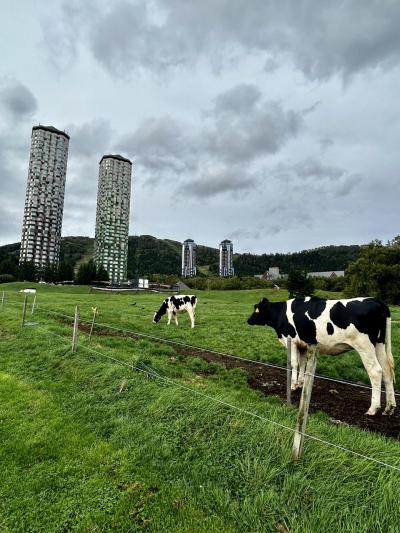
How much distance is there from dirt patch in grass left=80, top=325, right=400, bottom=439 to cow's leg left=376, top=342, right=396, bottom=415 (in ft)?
0.62

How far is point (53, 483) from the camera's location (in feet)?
16.4

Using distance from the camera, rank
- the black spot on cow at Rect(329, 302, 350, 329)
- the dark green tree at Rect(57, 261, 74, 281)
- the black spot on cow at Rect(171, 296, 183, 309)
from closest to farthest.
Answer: the black spot on cow at Rect(329, 302, 350, 329) → the black spot on cow at Rect(171, 296, 183, 309) → the dark green tree at Rect(57, 261, 74, 281)

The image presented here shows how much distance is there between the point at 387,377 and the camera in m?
8.17

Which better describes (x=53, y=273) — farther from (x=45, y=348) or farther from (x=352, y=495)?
(x=352, y=495)

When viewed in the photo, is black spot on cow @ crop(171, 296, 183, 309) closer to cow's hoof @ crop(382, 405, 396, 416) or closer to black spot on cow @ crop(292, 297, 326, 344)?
black spot on cow @ crop(292, 297, 326, 344)

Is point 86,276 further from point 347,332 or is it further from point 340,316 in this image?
point 347,332

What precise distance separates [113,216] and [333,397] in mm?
177803

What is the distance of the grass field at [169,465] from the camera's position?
4234mm

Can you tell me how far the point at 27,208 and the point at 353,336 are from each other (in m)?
182

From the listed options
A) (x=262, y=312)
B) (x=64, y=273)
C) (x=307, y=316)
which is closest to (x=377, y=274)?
(x=262, y=312)

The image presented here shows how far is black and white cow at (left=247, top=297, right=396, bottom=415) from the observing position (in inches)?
324

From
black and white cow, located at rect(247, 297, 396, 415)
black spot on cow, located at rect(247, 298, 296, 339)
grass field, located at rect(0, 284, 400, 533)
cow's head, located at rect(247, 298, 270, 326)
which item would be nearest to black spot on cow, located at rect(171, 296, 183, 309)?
black spot on cow, located at rect(247, 298, 296, 339)

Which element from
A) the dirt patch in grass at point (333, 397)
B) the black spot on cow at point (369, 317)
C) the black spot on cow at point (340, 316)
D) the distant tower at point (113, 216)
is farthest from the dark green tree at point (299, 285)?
the distant tower at point (113, 216)

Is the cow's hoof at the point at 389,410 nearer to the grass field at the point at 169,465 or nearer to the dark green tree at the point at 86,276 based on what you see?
the grass field at the point at 169,465
